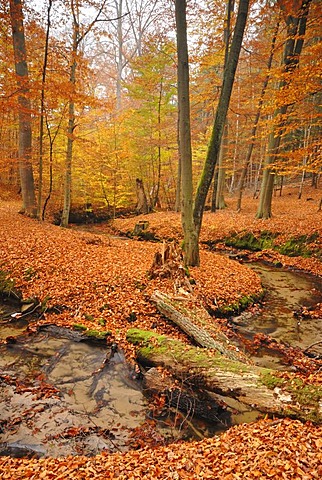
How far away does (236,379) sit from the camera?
12.3ft

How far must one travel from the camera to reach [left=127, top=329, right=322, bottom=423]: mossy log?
3236 mm

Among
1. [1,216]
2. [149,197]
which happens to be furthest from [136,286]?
[149,197]

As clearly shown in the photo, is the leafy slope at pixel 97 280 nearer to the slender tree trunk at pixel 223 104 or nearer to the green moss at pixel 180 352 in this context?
the green moss at pixel 180 352

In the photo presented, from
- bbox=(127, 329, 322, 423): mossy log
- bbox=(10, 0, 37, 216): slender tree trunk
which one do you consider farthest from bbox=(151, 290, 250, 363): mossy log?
bbox=(10, 0, 37, 216): slender tree trunk

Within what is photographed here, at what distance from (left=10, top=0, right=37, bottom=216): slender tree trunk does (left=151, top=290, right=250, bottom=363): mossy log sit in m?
7.91

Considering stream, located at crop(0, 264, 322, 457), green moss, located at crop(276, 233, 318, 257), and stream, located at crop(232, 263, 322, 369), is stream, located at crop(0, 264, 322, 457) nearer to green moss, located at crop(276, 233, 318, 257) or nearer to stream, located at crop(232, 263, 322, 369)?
stream, located at crop(232, 263, 322, 369)

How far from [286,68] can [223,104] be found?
5.81 meters

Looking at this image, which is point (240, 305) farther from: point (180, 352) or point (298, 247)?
point (298, 247)

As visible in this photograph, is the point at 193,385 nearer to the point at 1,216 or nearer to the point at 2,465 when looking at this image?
the point at 2,465

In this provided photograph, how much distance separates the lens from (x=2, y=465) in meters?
2.88

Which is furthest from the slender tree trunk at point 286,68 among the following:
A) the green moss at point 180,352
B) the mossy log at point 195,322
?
the green moss at point 180,352

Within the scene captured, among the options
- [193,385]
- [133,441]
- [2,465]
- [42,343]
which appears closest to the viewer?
[2,465]

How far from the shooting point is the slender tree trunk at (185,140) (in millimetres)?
7067

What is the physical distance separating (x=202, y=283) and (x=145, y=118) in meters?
12.6
